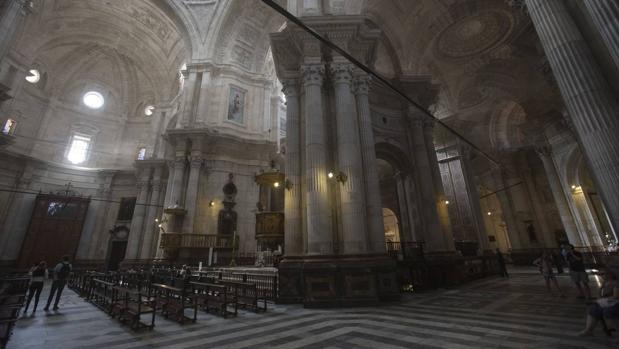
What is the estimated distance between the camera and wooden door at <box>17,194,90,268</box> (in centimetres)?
2081

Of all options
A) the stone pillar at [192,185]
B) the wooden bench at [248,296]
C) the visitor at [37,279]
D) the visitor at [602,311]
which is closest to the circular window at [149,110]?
the stone pillar at [192,185]

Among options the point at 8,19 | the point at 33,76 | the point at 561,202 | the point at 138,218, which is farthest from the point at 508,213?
the point at 33,76

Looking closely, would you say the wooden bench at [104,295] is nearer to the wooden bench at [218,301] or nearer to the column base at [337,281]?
the wooden bench at [218,301]

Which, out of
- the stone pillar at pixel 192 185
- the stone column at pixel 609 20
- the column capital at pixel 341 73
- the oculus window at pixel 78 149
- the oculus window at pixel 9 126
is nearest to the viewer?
the stone column at pixel 609 20

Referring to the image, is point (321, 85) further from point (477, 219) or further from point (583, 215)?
point (583, 215)

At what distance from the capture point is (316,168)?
8797 millimetres

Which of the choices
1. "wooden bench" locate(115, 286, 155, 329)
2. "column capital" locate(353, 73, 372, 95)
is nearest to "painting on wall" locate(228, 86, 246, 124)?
"column capital" locate(353, 73, 372, 95)

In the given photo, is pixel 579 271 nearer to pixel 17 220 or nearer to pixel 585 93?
pixel 585 93

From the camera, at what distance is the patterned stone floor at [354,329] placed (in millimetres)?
4125

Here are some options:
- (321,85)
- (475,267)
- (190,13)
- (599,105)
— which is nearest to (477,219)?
(475,267)

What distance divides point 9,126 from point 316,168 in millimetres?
27693

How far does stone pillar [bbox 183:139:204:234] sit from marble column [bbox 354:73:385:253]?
12.4 m

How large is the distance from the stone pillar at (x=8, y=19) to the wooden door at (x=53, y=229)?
15.1 meters

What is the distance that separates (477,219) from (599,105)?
46.2 ft
